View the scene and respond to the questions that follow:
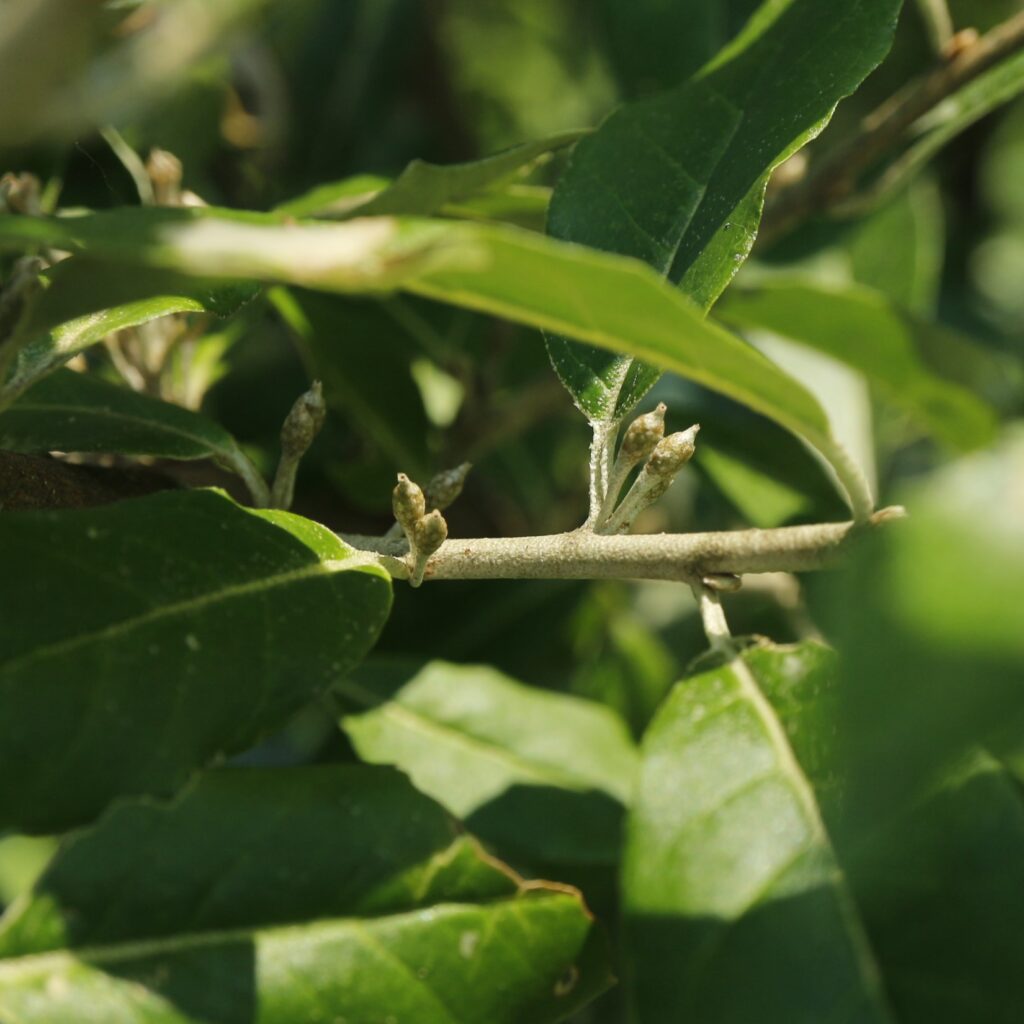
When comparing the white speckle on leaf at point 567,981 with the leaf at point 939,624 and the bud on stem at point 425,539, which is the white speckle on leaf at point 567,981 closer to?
the bud on stem at point 425,539

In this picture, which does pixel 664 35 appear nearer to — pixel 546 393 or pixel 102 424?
pixel 546 393

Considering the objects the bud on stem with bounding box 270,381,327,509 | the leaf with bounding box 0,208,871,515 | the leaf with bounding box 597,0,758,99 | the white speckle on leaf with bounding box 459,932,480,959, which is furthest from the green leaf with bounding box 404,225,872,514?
the leaf with bounding box 597,0,758,99

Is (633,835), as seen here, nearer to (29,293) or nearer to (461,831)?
(461,831)

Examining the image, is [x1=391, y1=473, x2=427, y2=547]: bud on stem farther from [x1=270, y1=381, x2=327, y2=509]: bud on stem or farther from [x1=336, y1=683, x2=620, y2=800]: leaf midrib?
[x1=336, y1=683, x2=620, y2=800]: leaf midrib

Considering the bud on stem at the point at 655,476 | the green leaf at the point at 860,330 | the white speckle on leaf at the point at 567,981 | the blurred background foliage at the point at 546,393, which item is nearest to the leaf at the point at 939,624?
the blurred background foliage at the point at 546,393

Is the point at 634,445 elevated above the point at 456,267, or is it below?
below

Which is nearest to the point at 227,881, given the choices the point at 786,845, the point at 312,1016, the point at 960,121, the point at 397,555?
the point at 312,1016

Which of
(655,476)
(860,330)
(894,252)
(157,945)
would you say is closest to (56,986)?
(157,945)
